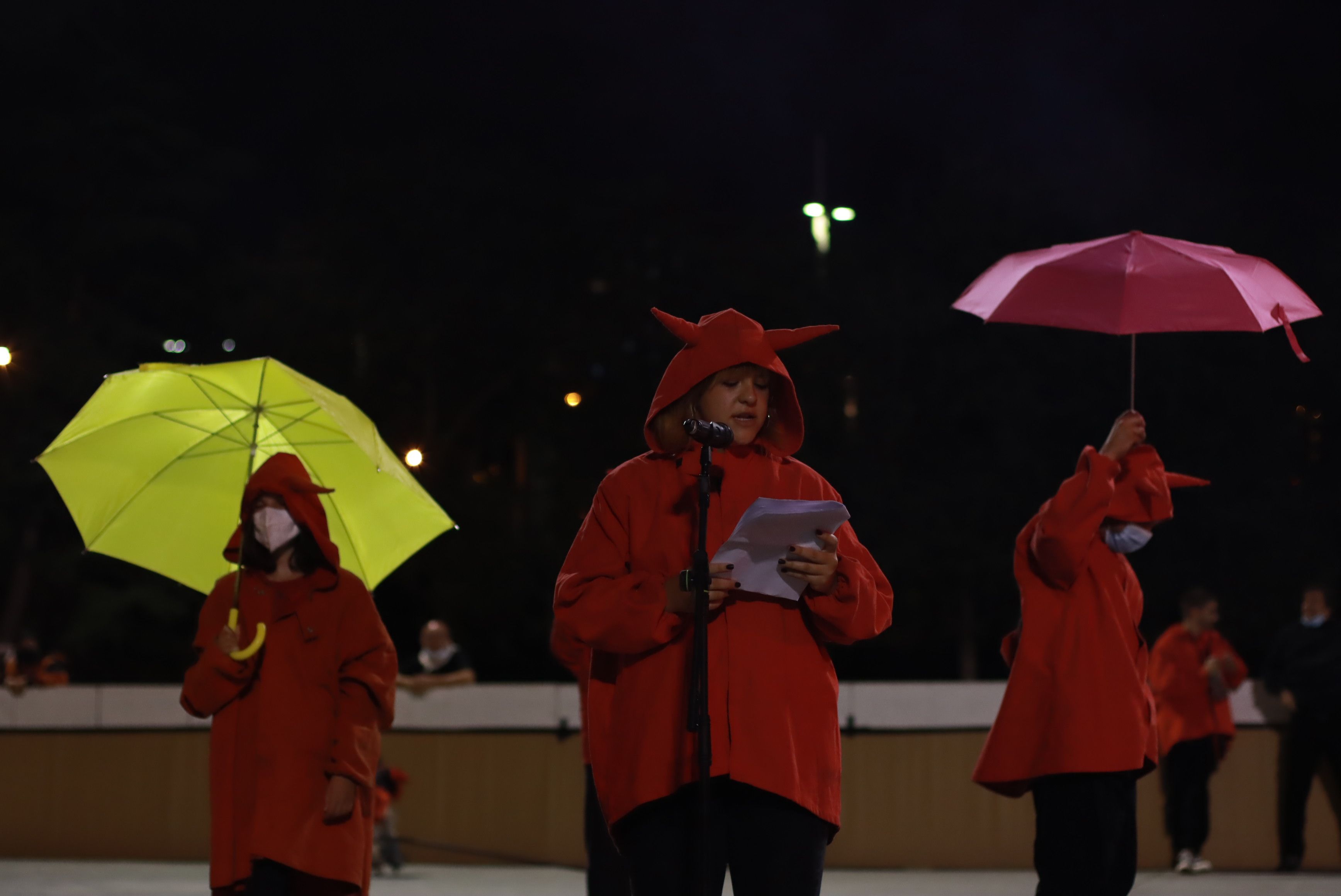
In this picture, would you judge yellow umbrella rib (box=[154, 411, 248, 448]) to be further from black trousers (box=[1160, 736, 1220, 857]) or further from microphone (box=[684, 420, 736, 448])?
black trousers (box=[1160, 736, 1220, 857])

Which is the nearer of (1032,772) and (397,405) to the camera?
(1032,772)

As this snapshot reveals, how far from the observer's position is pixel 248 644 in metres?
5.04

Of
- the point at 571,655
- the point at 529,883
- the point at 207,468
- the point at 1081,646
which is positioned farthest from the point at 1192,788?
the point at 207,468

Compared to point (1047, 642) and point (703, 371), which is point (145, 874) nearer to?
point (1047, 642)

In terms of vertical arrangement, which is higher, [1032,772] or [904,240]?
[904,240]

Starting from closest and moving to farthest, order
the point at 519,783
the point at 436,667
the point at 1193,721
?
the point at 1193,721 → the point at 519,783 → the point at 436,667

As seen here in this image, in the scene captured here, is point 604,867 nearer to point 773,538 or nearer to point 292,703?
point 292,703

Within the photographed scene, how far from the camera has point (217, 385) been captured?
5.79m

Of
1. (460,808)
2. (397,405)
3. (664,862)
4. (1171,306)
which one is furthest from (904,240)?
(664,862)

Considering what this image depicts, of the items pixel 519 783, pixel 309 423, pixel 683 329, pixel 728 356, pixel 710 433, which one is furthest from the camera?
pixel 519 783

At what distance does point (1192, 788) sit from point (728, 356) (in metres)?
8.05

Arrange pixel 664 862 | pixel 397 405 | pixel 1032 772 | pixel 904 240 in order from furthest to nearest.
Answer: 1. pixel 904 240
2. pixel 397 405
3. pixel 1032 772
4. pixel 664 862

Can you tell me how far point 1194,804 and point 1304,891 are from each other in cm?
115

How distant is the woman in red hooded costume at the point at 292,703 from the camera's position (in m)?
4.93
